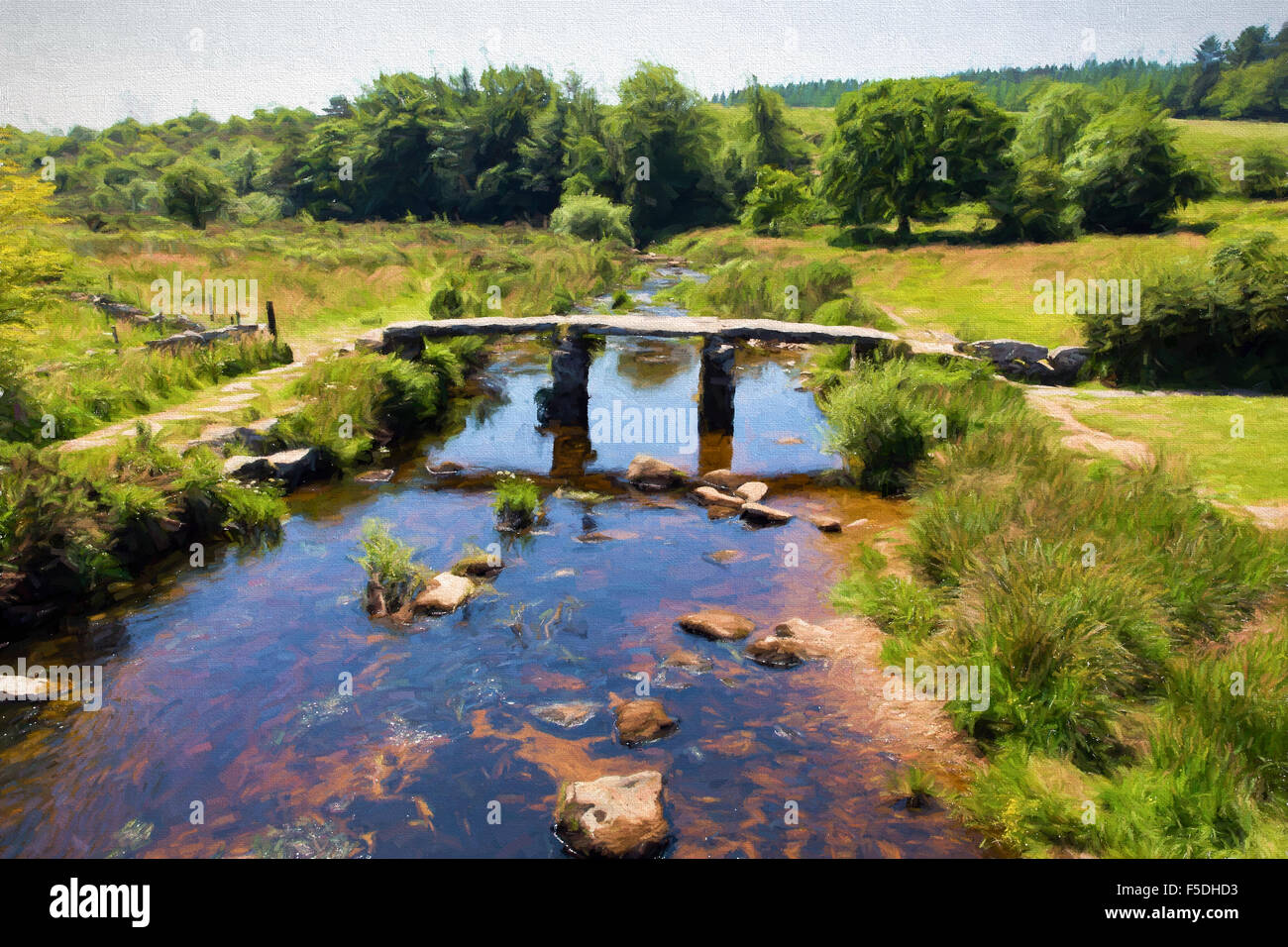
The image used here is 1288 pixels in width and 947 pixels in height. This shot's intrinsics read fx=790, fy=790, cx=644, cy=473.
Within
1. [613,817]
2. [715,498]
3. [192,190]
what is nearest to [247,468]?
[715,498]

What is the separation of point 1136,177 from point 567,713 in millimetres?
41818

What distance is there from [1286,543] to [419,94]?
77690 millimetres

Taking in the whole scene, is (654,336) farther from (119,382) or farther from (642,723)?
(642,723)

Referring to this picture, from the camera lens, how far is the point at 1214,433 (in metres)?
11.4

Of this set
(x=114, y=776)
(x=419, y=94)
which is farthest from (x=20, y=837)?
(x=419, y=94)

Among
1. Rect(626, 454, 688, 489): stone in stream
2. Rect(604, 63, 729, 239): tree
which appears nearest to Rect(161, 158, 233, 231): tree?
Rect(604, 63, 729, 239): tree

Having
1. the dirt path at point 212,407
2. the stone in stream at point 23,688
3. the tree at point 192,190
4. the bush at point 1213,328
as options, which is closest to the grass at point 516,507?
the dirt path at point 212,407

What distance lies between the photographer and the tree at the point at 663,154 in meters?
59.4

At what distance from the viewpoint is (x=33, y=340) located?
11.6 meters

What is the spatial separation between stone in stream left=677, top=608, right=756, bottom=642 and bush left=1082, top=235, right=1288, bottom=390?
11069 millimetres

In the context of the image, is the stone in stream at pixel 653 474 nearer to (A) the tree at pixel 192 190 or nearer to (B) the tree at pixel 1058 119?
(A) the tree at pixel 192 190

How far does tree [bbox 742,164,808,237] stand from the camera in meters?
49.2

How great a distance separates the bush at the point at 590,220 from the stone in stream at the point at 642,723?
42469 millimetres
